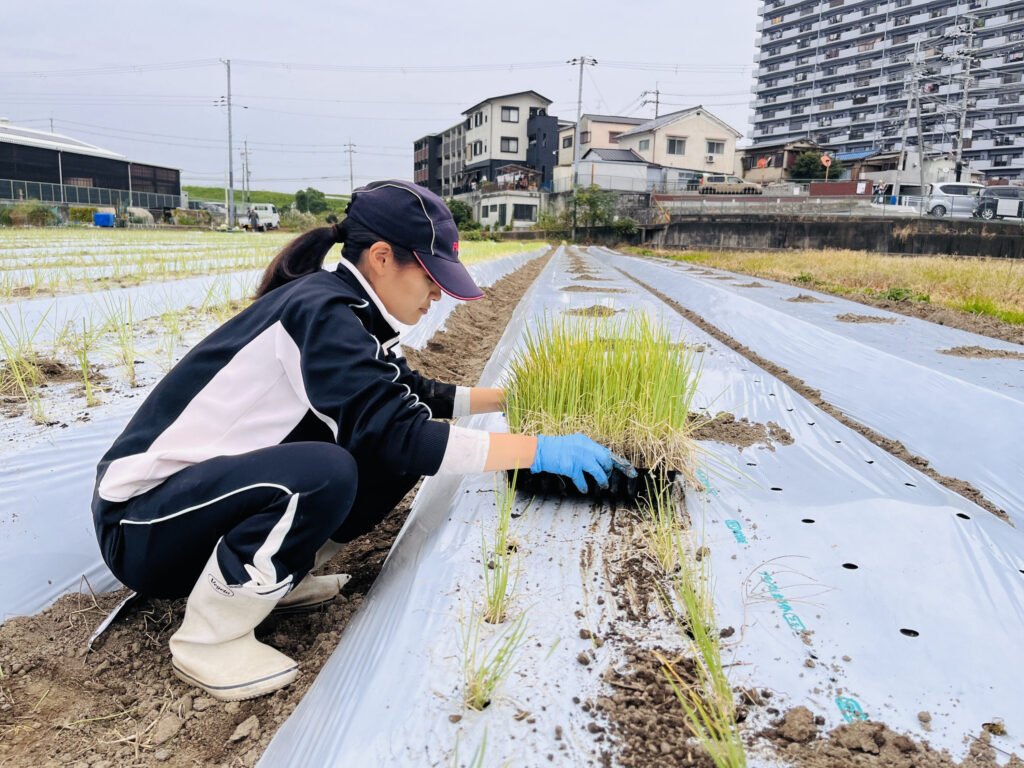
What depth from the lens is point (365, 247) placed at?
4.09 feet

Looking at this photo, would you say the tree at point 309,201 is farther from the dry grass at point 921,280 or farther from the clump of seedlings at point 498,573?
the clump of seedlings at point 498,573

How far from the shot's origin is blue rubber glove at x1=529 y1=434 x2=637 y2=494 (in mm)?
1294

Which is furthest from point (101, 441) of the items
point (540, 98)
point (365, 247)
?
point (540, 98)

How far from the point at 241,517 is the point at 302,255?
53 cm

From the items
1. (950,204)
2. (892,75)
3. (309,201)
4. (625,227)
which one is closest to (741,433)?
(625,227)

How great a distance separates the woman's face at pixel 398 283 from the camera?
4.07 feet

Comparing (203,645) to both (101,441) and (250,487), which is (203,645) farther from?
(101,441)

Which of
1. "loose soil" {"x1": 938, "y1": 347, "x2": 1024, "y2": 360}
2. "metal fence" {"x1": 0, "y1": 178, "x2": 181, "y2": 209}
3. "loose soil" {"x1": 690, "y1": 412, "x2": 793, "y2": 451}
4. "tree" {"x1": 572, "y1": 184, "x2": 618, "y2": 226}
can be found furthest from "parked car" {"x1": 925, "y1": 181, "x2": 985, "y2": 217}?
"metal fence" {"x1": 0, "y1": 178, "x2": 181, "y2": 209}

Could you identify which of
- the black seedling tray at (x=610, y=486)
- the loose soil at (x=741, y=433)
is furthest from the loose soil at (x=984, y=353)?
the black seedling tray at (x=610, y=486)

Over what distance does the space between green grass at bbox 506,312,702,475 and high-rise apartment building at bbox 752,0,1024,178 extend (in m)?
35.5

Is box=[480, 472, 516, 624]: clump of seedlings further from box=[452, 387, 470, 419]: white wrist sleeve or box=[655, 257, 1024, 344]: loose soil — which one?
box=[655, 257, 1024, 344]: loose soil

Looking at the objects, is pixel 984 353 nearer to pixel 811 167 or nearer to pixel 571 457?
pixel 571 457

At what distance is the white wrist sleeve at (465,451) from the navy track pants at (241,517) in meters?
0.18

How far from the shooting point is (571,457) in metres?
1.30
